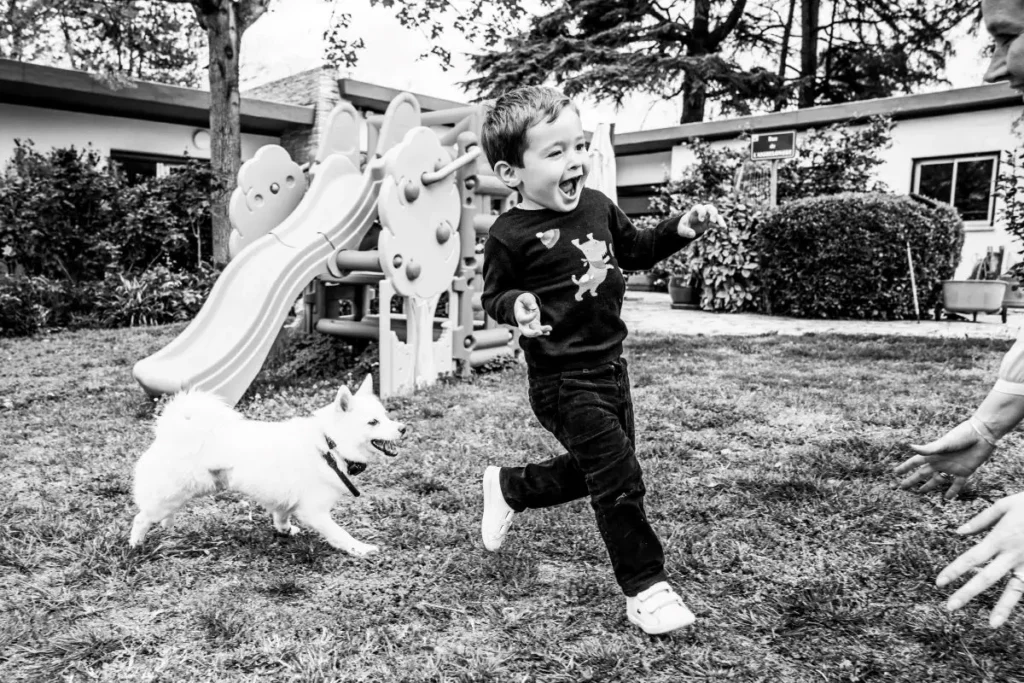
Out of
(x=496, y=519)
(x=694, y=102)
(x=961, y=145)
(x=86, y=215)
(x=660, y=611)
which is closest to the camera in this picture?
(x=660, y=611)

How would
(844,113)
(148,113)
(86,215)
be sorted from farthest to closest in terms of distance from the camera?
(844,113)
(148,113)
(86,215)

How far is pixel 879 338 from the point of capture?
27.5ft

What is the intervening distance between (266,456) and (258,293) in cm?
291

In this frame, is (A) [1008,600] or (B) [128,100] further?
(B) [128,100]

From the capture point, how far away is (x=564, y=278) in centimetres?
245

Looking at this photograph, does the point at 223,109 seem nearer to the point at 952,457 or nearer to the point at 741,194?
the point at 741,194

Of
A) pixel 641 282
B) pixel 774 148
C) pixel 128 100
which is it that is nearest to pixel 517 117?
pixel 774 148

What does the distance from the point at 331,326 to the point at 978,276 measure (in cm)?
935

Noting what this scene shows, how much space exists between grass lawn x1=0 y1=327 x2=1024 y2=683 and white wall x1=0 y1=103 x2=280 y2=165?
34.6 feet

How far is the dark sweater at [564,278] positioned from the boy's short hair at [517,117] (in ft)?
0.69

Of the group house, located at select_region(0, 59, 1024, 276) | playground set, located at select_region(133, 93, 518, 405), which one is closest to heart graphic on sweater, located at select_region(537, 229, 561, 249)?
playground set, located at select_region(133, 93, 518, 405)

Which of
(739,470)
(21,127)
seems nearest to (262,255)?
(739,470)

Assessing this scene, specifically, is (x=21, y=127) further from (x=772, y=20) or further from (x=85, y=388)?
(x=772, y=20)

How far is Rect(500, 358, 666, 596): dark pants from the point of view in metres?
2.29
